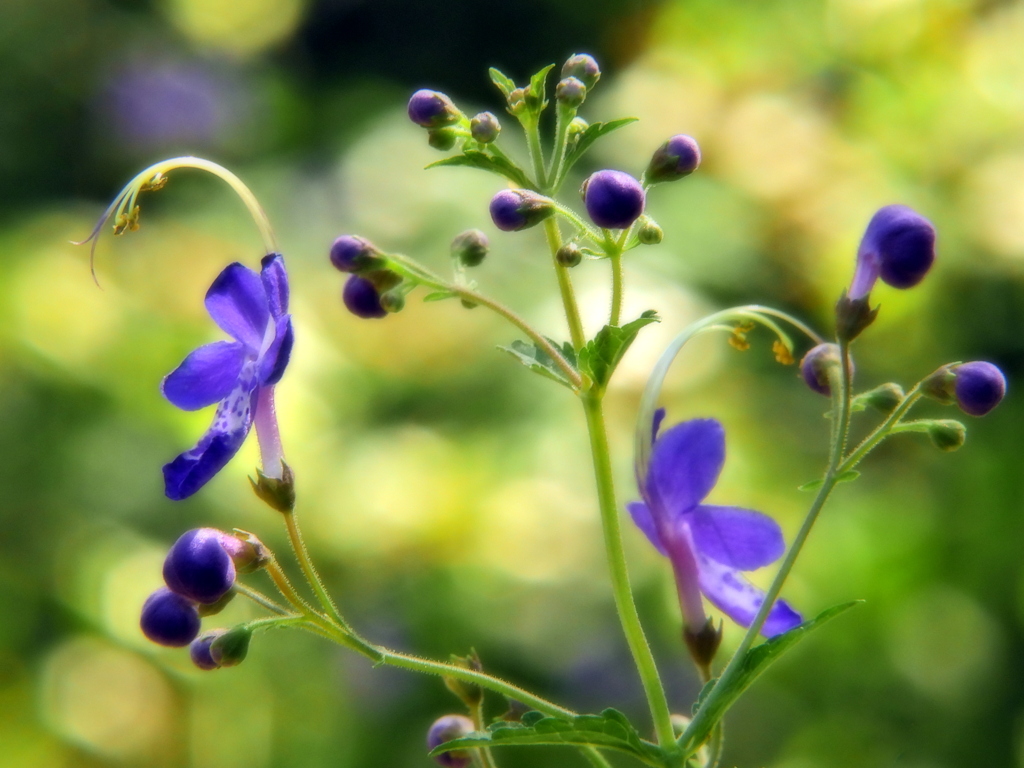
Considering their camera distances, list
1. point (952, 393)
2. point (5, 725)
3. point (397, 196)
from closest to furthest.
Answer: point (952, 393)
point (5, 725)
point (397, 196)

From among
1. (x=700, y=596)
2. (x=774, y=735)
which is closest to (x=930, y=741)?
(x=774, y=735)

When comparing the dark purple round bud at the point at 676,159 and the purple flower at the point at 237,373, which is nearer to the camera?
the purple flower at the point at 237,373

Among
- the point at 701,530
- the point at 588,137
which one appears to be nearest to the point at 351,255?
the point at 588,137

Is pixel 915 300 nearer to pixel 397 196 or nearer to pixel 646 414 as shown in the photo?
pixel 397 196

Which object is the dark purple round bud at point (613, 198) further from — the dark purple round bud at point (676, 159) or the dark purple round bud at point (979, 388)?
the dark purple round bud at point (979, 388)

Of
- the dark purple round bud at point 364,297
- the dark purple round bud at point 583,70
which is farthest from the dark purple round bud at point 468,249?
the dark purple round bud at point 583,70

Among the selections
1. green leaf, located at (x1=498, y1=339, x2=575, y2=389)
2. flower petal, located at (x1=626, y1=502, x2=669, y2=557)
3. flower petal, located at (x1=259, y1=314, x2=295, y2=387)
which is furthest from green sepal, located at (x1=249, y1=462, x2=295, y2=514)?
flower petal, located at (x1=626, y1=502, x2=669, y2=557)

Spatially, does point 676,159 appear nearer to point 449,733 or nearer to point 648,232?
point 648,232
